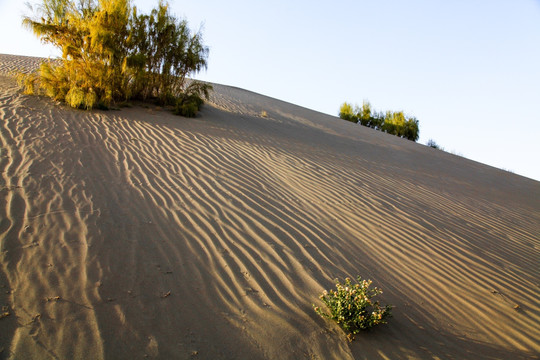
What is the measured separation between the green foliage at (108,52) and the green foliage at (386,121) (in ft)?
46.9

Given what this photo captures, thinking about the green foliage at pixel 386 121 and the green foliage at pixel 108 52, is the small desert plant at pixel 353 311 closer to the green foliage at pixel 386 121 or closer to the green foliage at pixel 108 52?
the green foliage at pixel 108 52

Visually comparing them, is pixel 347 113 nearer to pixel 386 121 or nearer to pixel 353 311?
pixel 386 121

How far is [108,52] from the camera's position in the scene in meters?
8.41

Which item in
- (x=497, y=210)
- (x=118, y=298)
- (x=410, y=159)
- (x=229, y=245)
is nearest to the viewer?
(x=118, y=298)

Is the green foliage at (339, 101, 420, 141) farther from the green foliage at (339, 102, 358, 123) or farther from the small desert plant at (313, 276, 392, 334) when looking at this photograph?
the small desert plant at (313, 276, 392, 334)

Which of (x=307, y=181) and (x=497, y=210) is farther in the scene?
(x=497, y=210)

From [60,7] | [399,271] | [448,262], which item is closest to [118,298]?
[399,271]

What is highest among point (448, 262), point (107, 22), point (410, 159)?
point (107, 22)

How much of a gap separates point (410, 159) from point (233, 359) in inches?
387

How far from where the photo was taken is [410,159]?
1071cm

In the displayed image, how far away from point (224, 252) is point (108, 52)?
23.8 ft

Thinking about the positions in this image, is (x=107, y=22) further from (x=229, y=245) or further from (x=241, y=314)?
(x=241, y=314)

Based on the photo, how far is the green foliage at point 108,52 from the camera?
26.8 feet

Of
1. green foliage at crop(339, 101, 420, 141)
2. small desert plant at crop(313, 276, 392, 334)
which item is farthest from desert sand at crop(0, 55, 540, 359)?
green foliage at crop(339, 101, 420, 141)
